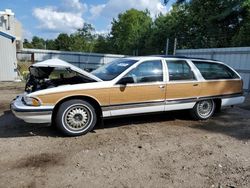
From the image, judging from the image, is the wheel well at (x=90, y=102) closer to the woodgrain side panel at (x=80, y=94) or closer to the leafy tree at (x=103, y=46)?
the woodgrain side panel at (x=80, y=94)

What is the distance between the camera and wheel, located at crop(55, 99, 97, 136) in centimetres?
523

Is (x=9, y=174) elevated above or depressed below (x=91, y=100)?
below

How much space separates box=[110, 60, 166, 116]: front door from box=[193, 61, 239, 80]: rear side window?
1.21 metres

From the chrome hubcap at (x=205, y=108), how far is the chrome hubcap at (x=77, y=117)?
2871mm

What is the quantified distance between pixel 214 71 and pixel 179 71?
3.73 feet

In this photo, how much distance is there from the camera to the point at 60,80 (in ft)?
20.9

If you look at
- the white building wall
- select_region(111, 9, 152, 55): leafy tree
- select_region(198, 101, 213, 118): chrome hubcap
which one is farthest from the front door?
select_region(111, 9, 152, 55): leafy tree

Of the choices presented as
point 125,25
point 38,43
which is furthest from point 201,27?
point 38,43

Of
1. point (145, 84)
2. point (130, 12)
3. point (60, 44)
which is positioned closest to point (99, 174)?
point (145, 84)

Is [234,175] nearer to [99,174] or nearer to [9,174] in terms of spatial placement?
[99,174]

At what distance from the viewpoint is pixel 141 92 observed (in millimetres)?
5816

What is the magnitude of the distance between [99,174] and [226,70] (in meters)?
4.80

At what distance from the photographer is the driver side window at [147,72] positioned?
584 centimetres

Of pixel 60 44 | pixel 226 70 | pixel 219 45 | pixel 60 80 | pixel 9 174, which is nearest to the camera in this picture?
pixel 9 174
